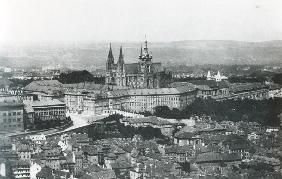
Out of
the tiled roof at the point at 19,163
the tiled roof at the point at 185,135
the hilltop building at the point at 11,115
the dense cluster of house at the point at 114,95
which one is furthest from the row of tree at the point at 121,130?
the tiled roof at the point at 19,163

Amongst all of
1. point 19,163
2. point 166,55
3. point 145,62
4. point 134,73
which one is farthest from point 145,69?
point 19,163

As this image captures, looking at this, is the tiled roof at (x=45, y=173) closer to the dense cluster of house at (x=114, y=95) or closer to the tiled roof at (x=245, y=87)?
the dense cluster of house at (x=114, y=95)

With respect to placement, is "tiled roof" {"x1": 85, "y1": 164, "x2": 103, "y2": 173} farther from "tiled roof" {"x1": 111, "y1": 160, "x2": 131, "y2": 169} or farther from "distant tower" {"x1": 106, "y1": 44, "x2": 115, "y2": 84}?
"distant tower" {"x1": 106, "y1": 44, "x2": 115, "y2": 84}

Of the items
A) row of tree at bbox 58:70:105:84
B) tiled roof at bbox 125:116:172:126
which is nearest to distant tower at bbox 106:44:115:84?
row of tree at bbox 58:70:105:84

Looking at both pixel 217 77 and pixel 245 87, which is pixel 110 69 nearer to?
pixel 245 87

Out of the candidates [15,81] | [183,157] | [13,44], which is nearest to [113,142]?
[183,157]

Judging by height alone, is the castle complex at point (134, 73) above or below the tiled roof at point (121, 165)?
above

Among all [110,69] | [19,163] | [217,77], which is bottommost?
[19,163]
